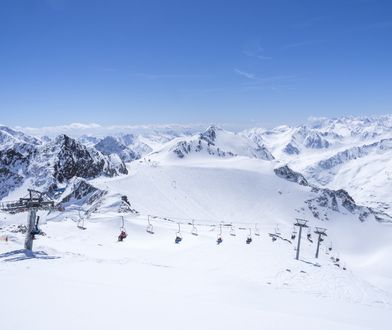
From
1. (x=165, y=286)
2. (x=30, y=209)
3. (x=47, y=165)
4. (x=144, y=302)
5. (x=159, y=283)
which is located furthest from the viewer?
(x=47, y=165)

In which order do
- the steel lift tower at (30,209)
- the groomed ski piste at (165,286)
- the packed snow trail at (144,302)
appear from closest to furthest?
the packed snow trail at (144,302), the groomed ski piste at (165,286), the steel lift tower at (30,209)

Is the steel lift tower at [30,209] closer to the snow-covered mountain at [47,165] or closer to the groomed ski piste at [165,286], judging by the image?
the groomed ski piste at [165,286]

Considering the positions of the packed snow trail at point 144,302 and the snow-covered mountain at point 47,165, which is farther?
the snow-covered mountain at point 47,165

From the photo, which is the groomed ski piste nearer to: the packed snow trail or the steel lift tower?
the packed snow trail

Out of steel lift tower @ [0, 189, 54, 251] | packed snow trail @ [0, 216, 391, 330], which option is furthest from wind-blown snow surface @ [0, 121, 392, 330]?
steel lift tower @ [0, 189, 54, 251]

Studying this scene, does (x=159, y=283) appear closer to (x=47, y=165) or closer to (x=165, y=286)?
(x=165, y=286)

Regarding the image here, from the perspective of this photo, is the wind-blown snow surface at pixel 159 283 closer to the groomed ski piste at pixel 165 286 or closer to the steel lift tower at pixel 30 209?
the groomed ski piste at pixel 165 286

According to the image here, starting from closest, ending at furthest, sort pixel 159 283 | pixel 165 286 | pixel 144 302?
pixel 144 302 → pixel 165 286 → pixel 159 283

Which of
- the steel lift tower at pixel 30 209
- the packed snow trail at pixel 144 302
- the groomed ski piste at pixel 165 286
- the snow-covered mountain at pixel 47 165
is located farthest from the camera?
the snow-covered mountain at pixel 47 165

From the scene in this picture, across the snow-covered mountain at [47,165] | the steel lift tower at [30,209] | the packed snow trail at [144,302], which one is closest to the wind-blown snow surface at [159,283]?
the packed snow trail at [144,302]

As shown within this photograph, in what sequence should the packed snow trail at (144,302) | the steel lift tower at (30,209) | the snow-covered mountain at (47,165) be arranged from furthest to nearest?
the snow-covered mountain at (47,165)
the steel lift tower at (30,209)
the packed snow trail at (144,302)

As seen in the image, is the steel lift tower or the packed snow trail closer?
the packed snow trail

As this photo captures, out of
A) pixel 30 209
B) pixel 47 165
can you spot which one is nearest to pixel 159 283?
pixel 30 209
